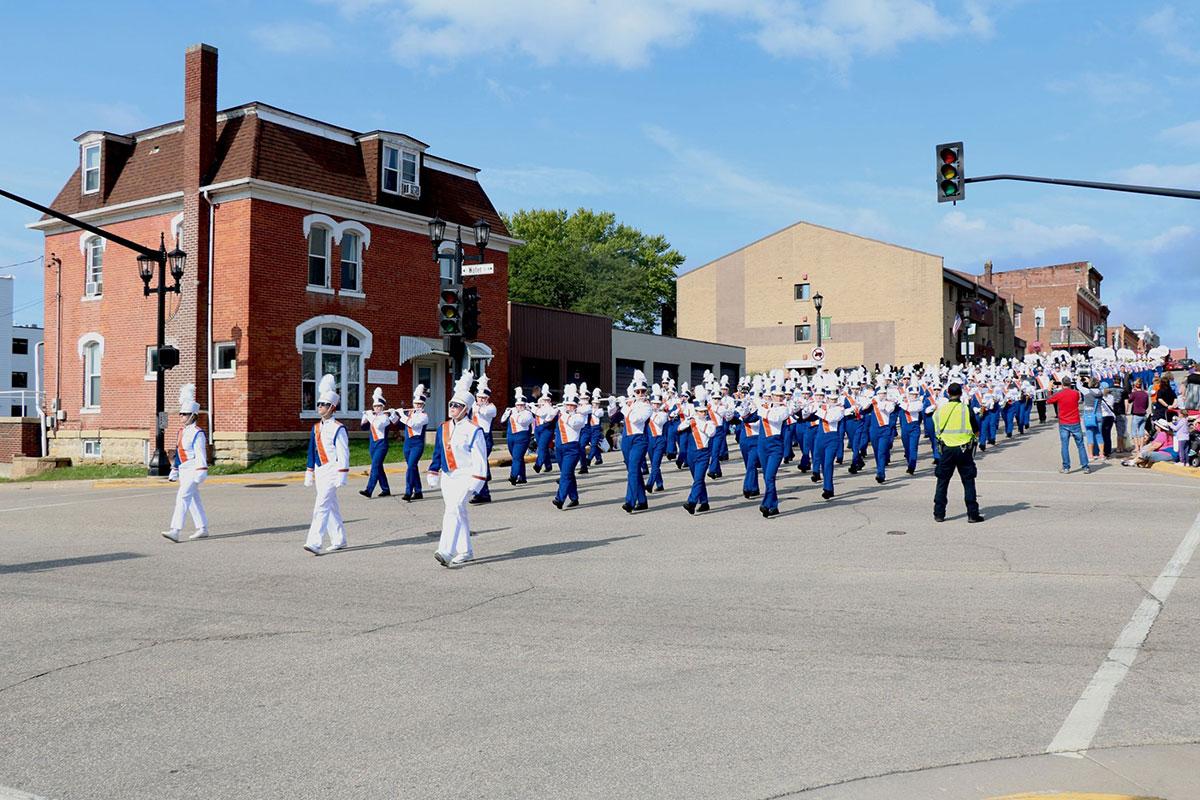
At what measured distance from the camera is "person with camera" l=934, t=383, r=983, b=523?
13289 mm

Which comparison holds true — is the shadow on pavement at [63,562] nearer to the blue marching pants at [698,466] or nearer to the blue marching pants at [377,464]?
the blue marching pants at [377,464]

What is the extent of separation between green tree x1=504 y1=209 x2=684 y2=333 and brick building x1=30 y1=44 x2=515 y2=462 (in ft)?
89.9

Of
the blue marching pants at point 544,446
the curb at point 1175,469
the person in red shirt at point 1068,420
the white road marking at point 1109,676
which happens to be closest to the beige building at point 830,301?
the curb at point 1175,469

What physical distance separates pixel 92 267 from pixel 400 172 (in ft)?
30.9

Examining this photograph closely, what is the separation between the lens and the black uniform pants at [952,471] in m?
13.3

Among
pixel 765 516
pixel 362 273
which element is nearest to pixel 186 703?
pixel 765 516

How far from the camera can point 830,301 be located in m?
58.9

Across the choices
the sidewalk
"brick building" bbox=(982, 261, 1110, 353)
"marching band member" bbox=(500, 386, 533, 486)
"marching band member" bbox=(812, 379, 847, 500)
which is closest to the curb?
"marching band member" bbox=(812, 379, 847, 500)

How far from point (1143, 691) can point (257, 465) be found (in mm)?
22350

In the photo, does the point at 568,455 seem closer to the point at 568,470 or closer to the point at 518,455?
the point at 568,470

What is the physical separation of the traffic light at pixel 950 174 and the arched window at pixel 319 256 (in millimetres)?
16405

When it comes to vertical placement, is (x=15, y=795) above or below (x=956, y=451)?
below

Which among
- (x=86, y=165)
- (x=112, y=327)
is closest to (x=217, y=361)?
(x=112, y=327)

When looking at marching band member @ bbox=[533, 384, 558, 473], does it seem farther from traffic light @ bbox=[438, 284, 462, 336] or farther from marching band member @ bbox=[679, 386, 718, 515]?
marching band member @ bbox=[679, 386, 718, 515]
